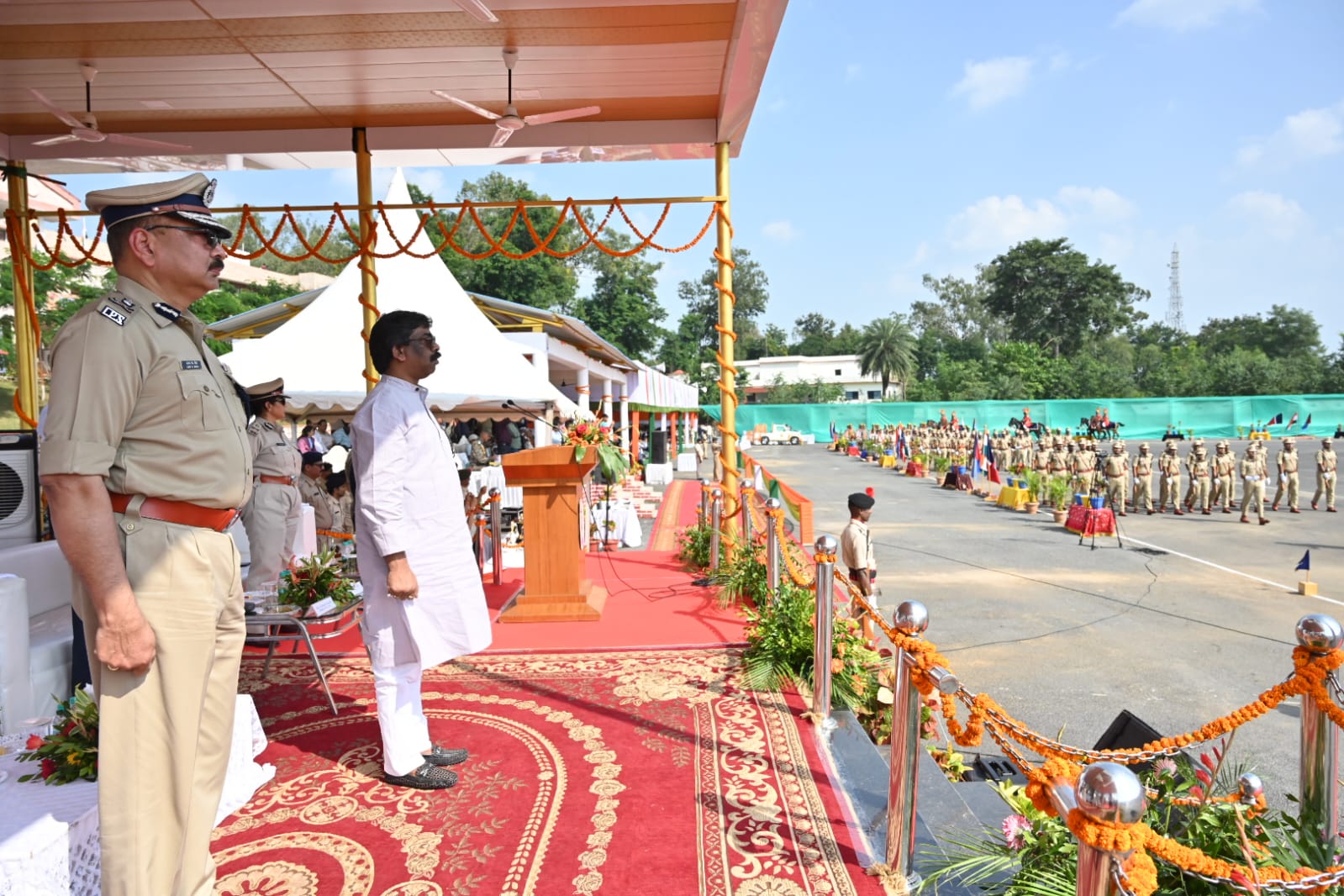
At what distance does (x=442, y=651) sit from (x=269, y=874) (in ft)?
3.18

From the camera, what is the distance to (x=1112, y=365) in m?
63.1

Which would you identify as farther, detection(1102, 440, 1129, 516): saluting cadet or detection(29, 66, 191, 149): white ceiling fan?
detection(1102, 440, 1129, 516): saluting cadet

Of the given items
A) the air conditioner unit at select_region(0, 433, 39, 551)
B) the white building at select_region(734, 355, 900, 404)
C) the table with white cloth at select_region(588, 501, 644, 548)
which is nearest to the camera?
the air conditioner unit at select_region(0, 433, 39, 551)

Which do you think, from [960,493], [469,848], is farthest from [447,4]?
[960,493]

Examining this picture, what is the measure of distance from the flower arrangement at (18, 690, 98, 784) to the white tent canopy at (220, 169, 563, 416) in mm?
7352

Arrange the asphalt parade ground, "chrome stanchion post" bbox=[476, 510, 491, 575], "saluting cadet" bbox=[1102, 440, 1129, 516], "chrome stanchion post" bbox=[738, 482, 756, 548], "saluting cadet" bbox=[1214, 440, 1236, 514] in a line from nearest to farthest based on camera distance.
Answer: the asphalt parade ground, "chrome stanchion post" bbox=[738, 482, 756, 548], "chrome stanchion post" bbox=[476, 510, 491, 575], "saluting cadet" bbox=[1102, 440, 1129, 516], "saluting cadet" bbox=[1214, 440, 1236, 514]

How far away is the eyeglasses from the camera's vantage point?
6.97 ft

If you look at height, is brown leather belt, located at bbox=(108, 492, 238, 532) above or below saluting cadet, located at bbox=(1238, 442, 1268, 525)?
above

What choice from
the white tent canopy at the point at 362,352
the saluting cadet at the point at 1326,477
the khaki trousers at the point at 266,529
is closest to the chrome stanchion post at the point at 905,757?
the khaki trousers at the point at 266,529

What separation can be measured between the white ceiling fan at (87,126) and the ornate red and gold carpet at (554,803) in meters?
5.01

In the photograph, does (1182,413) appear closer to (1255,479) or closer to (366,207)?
(1255,479)

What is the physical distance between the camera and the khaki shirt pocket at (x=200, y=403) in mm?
2070

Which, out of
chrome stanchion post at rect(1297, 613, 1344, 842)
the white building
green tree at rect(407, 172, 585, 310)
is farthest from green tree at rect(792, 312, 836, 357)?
chrome stanchion post at rect(1297, 613, 1344, 842)

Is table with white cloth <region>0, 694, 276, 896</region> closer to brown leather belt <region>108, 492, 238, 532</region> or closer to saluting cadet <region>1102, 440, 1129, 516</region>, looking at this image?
brown leather belt <region>108, 492, 238, 532</region>
